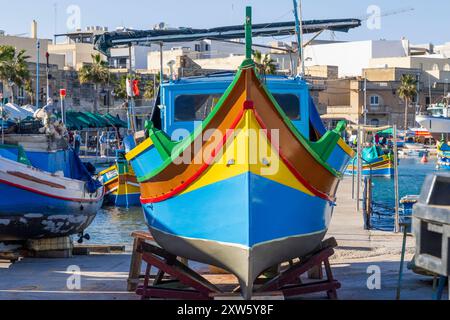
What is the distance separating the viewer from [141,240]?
41.3ft

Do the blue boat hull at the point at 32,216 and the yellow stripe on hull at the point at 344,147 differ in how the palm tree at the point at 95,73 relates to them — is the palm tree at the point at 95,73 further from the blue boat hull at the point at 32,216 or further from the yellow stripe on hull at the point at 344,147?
the yellow stripe on hull at the point at 344,147

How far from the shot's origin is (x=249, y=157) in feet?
35.3

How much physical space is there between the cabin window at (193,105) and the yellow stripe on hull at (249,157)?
8.26 ft

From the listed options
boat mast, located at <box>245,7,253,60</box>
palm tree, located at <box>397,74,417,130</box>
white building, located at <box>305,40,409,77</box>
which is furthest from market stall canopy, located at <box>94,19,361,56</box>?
boat mast, located at <box>245,7,253,60</box>

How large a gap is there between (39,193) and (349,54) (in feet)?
269

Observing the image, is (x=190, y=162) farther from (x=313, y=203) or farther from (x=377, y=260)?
(x=377, y=260)

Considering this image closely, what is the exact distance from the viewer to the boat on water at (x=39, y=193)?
16312mm

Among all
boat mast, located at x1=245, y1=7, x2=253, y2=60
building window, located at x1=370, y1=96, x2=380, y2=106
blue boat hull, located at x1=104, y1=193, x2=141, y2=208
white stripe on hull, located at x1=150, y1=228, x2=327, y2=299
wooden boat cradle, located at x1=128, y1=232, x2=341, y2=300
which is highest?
boat mast, located at x1=245, y1=7, x2=253, y2=60

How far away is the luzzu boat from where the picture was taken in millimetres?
38812

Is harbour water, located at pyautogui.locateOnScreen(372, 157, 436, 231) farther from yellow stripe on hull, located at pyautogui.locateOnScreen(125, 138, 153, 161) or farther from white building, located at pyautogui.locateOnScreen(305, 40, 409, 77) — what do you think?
white building, located at pyautogui.locateOnScreen(305, 40, 409, 77)

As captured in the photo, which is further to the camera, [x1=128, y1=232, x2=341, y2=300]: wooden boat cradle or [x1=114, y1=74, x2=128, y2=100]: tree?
[x1=114, y1=74, x2=128, y2=100]: tree

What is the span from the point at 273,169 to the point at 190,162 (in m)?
1.05

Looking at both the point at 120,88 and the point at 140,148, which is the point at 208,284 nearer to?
the point at 140,148
